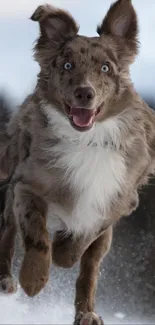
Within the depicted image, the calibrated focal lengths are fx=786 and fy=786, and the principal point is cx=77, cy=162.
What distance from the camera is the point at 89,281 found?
7.47 metres

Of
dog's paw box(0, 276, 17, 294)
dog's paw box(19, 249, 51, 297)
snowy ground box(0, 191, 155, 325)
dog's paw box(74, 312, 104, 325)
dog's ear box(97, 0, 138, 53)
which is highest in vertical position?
dog's ear box(97, 0, 138, 53)

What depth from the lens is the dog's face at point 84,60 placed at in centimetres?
643

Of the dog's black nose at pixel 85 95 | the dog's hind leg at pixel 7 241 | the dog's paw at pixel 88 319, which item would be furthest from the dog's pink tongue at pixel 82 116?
the dog's paw at pixel 88 319

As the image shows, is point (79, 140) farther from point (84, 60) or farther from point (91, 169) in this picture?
point (84, 60)

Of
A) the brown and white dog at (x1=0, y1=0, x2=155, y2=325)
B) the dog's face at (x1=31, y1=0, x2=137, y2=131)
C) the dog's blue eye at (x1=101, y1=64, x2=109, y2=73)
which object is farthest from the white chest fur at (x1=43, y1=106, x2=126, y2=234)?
the dog's blue eye at (x1=101, y1=64, x2=109, y2=73)

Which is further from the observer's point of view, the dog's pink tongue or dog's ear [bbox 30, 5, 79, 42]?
dog's ear [bbox 30, 5, 79, 42]

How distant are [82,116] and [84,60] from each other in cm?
48

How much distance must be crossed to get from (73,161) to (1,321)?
A: 2322mm

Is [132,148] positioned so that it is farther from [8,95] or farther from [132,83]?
[8,95]

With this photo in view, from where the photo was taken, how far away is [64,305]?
9.14 metres

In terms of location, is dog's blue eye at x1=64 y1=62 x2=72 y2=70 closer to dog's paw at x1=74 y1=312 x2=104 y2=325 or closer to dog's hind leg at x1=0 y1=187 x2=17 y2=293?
dog's hind leg at x1=0 y1=187 x2=17 y2=293

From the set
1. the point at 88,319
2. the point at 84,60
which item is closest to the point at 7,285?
the point at 88,319

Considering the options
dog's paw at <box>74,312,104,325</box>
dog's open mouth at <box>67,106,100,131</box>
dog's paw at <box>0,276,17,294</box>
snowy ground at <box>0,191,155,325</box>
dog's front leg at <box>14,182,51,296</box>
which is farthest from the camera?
snowy ground at <box>0,191,155,325</box>

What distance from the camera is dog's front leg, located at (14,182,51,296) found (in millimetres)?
6273
